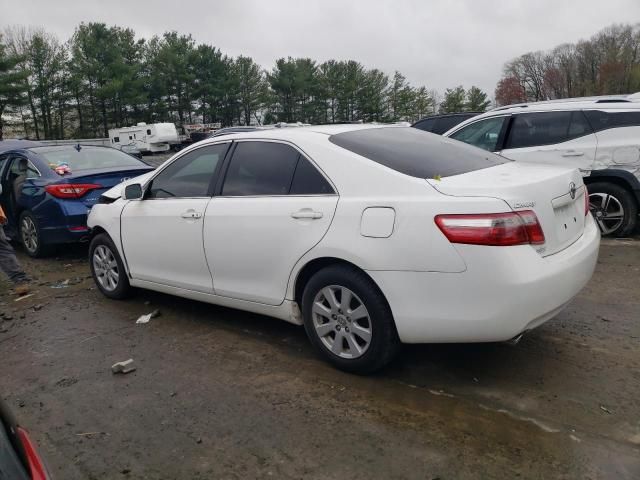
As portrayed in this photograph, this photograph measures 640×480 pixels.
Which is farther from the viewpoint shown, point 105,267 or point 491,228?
point 105,267

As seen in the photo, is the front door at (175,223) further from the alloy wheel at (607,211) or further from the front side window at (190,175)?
the alloy wheel at (607,211)

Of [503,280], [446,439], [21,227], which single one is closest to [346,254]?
[503,280]

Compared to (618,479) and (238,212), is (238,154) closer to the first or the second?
(238,212)

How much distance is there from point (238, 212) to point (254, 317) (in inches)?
48.0

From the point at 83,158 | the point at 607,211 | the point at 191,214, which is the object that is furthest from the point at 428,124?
the point at 191,214

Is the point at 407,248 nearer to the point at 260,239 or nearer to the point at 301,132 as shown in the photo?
the point at 260,239

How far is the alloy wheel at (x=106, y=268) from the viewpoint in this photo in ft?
17.5

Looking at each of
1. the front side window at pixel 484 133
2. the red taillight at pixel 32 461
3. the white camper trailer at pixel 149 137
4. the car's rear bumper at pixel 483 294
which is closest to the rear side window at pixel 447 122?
the front side window at pixel 484 133

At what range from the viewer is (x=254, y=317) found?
15.6 feet

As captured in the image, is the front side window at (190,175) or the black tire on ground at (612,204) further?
the black tire on ground at (612,204)

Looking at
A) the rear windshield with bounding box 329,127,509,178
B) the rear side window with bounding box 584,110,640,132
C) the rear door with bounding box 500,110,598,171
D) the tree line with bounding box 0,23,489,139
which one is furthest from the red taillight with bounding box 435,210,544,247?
the tree line with bounding box 0,23,489,139

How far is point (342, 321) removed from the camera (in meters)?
3.40

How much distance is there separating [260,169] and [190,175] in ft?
2.89

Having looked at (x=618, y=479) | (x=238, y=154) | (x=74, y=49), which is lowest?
(x=618, y=479)
